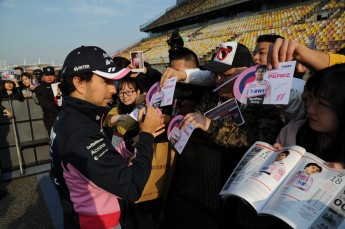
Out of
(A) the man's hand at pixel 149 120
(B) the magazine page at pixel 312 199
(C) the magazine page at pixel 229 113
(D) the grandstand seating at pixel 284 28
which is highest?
(D) the grandstand seating at pixel 284 28

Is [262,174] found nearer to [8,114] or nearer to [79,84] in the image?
[79,84]

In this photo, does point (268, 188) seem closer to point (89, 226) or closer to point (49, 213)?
point (89, 226)

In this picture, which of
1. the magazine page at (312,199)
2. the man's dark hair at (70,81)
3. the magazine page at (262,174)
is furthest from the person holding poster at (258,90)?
the man's dark hair at (70,81)

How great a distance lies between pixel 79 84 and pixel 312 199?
1362 mm

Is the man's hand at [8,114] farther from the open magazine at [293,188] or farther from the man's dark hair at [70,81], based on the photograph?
the open magazine at [293,188]

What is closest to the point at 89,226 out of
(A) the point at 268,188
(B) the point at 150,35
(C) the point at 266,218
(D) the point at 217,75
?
(C) the point at 266,218

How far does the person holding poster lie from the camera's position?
1.16 metres

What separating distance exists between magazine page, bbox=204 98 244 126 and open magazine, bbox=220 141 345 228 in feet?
1.14

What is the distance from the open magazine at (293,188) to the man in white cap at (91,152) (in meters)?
0.61

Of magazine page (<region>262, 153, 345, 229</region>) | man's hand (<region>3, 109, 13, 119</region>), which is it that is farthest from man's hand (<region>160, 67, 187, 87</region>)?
man's hand (<region>3, 109, 13, 119</region>)

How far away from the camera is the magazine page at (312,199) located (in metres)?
0.90

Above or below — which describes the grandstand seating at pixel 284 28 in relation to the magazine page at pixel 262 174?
above

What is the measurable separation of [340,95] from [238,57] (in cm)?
99

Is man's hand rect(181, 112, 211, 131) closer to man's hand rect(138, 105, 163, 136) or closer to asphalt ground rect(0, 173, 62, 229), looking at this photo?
man's hand rect(138, 105, 163, 136)
